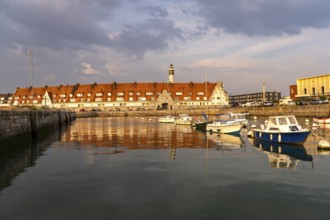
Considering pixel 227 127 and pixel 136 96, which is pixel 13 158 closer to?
pixel 227 127

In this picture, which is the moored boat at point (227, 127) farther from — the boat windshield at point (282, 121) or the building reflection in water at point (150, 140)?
the boat windshield at point (282, 121)

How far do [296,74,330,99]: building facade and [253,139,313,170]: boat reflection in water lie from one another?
86.5 metres

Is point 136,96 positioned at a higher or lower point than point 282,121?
higher

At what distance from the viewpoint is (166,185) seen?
16.0 m

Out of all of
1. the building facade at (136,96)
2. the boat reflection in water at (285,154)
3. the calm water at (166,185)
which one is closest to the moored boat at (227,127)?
the boat reflection in water at (285,154)

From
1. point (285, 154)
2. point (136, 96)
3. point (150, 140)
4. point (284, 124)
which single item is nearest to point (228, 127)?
point (150, 140)

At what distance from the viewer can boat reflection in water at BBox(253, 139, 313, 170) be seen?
70.7ft

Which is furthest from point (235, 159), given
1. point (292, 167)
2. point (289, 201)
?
point (289, 201)

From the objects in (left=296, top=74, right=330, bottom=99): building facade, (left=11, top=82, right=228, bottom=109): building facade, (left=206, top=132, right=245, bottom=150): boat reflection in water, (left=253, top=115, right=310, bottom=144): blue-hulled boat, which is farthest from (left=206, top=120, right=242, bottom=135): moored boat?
(left=11, top=82, right=228, bottom=109): building facade

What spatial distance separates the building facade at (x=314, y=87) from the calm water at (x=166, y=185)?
9287 cm

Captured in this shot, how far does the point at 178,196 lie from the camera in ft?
46.3

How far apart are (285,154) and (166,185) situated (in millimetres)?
13427

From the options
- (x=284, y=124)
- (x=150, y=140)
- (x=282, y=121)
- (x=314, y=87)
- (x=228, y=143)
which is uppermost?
(x=314, y=87)

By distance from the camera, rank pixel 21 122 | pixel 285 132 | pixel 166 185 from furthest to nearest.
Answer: pixel 21 122 < pixel 285 132 < pixel 166 185
